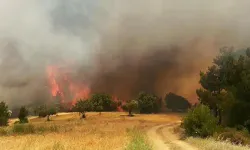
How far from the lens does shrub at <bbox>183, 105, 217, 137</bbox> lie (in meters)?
50.5

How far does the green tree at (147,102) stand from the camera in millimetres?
185000

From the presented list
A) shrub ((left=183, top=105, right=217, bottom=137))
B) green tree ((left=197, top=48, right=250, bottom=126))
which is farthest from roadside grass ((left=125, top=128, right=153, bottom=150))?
green tree ((left=197, top=48, right=250, bottom=126))

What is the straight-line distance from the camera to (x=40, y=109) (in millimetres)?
141750

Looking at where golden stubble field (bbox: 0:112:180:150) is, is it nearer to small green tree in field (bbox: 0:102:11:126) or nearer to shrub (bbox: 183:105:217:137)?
shrub (bbox: 183:105:217:137)

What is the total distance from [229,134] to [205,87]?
1355 inches

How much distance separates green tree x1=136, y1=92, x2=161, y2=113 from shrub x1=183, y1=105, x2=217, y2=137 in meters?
131

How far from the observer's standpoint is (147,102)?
186 meters

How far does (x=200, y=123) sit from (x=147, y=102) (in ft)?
440

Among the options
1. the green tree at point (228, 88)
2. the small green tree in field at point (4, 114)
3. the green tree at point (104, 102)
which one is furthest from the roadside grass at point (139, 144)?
the green tree at point (104, 102)

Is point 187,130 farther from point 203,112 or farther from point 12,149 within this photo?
point 12,149

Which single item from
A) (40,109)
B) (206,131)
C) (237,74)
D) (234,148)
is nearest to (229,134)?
(206,131)

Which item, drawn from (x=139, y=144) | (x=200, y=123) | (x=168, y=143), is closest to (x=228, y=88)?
(x=200, y=123)

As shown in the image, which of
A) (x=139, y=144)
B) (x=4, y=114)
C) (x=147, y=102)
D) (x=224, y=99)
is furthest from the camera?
(x=147, y=102)

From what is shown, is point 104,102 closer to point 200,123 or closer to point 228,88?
point 228,88
